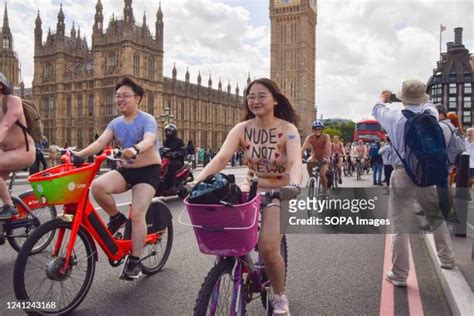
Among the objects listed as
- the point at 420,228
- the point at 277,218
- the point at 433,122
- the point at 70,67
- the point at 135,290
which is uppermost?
the point at 70,67

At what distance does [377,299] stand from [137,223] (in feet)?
7.31

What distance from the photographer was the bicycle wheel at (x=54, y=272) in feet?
11.0

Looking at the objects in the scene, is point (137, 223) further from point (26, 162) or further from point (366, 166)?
point (366, 166)

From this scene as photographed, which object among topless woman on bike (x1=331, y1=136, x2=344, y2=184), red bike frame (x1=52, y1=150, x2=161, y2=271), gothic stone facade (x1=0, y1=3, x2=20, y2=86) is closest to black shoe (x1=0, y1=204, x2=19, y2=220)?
red bike frame (x1=52, y1=150, x2=161, y2=271)

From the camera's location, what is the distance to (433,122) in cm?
414

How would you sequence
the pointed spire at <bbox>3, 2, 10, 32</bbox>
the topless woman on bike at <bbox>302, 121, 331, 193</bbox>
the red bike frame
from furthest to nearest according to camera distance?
1. the pointed spire at <bbox>3, 2, 10, 32</bbox>
2. the topless woman on bike at <bbox>302, 121, 331, 193</bbox>
3. the red bike frame

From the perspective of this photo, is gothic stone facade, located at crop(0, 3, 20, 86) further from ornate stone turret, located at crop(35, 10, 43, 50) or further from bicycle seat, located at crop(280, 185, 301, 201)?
bicycle seat, located at crop(280, 185, 301, 201)

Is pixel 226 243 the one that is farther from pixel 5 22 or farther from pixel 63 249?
pixel 5 22

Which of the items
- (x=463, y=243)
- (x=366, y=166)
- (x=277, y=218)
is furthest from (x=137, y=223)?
(x=366, y=166)

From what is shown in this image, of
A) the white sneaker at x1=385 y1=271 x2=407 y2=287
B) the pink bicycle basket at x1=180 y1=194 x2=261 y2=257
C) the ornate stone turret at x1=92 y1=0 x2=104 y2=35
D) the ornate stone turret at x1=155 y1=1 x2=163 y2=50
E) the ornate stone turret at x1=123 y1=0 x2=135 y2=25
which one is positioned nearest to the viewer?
the pink bicycle basket at x1=180 y1=194 x2=261 y2=257

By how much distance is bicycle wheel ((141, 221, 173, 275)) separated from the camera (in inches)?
187

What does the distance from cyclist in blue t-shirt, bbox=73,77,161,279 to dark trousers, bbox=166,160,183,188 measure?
600 centimetres

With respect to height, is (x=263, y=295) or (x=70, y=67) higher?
(x=70, y=67)

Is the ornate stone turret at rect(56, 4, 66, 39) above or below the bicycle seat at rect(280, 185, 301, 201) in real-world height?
above
